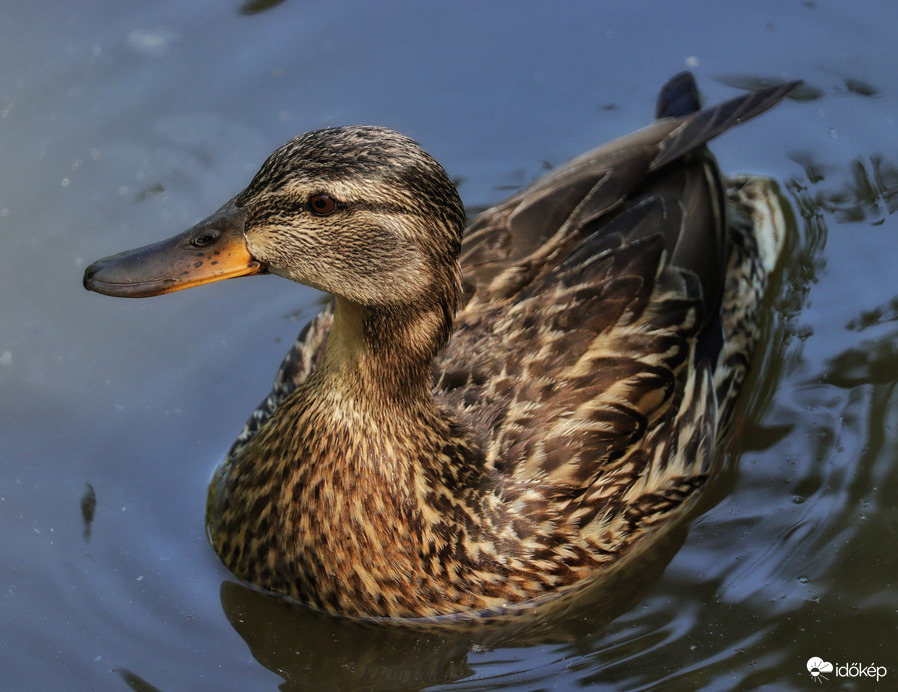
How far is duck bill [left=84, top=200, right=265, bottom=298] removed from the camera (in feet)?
14.5

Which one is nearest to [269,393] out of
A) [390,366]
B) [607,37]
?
[390,366]

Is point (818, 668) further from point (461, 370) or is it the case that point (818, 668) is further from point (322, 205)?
point (322, 205)

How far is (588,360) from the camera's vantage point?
5207mm

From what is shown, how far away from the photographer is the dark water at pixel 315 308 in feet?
16.5

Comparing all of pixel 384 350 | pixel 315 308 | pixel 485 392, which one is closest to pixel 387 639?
pixel 485 392

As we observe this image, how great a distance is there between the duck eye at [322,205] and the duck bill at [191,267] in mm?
270

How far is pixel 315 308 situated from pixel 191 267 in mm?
2272

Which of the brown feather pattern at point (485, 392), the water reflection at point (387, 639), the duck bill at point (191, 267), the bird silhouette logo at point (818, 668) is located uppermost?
the duck bill at point (191, 267)

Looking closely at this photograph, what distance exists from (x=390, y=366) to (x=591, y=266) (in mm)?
1195

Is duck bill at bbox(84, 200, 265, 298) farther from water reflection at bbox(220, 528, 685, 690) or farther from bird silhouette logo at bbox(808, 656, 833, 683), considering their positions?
bird silhouette logo at bbox(808, 656, 833, 683)

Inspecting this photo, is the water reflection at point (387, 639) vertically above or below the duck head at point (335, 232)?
below

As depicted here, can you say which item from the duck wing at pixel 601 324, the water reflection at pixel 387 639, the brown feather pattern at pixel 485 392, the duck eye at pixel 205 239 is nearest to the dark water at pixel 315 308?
the water reflection at pixel 387 639

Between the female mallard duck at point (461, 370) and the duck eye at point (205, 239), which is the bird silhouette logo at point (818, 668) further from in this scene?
the duck eye at point (205, 239)

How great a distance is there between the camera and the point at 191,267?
4.42 m
